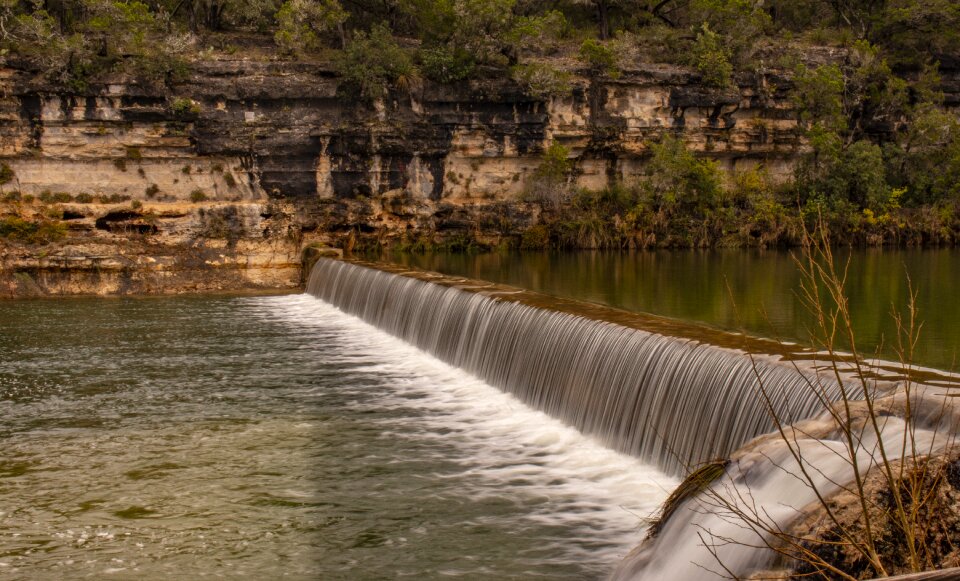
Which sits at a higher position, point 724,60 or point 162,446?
point 724,60

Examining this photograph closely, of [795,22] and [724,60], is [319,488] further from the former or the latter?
[795,22]

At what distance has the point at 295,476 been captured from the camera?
9164mm

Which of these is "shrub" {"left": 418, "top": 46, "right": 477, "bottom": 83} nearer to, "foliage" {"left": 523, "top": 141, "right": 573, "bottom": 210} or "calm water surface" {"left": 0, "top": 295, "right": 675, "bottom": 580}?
"foliage" {"left": 523, "top": 141, "right": 573, "bottom": 210}

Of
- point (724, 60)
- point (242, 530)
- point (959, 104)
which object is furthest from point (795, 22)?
point (242, 530)

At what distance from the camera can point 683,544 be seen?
591 cm

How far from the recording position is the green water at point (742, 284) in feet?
42.7

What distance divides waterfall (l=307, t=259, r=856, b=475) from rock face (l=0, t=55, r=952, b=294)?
16.6 m

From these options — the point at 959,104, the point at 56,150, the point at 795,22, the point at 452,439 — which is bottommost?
the point at 452,439

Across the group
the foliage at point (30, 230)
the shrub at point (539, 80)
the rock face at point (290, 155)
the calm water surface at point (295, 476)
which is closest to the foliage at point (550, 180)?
the rock face at point (290, 155)

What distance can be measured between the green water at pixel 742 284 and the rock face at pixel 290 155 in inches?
186

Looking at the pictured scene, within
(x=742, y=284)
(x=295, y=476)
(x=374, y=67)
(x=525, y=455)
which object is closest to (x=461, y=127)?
(x=374, y=67)

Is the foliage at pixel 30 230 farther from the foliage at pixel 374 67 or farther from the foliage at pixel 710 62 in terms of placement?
the foliage at pixel 710 62

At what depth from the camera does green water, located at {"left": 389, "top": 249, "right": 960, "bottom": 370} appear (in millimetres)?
13008

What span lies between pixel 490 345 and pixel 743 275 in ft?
37.3
